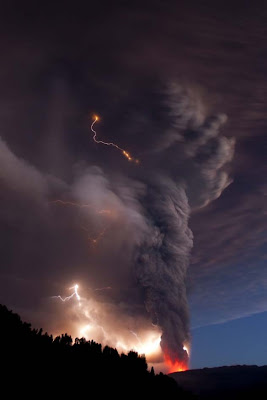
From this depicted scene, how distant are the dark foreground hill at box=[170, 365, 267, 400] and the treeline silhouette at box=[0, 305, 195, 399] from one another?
74.3 meters

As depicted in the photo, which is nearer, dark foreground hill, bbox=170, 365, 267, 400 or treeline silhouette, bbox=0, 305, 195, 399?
treeline silhouette, bbox=0, 305, 195, 399

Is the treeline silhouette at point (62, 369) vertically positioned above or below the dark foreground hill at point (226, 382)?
below

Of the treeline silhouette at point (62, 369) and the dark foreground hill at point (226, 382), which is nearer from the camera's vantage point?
the treeline silhouette at point (62, 369)

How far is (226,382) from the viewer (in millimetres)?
155625

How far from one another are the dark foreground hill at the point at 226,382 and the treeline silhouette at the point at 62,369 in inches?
2926

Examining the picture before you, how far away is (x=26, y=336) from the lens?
45312 millimetres

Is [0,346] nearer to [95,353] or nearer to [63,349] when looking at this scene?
[63,349]

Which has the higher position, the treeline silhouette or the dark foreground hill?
the dark foreground hill

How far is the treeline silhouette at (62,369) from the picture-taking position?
111 ft

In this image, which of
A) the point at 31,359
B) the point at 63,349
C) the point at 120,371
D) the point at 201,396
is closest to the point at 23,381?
the point at 31,359

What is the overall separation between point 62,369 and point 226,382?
13958 centimetres

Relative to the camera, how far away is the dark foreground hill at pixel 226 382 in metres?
128

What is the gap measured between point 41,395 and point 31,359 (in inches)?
244

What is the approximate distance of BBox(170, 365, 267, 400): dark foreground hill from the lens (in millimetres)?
128125
